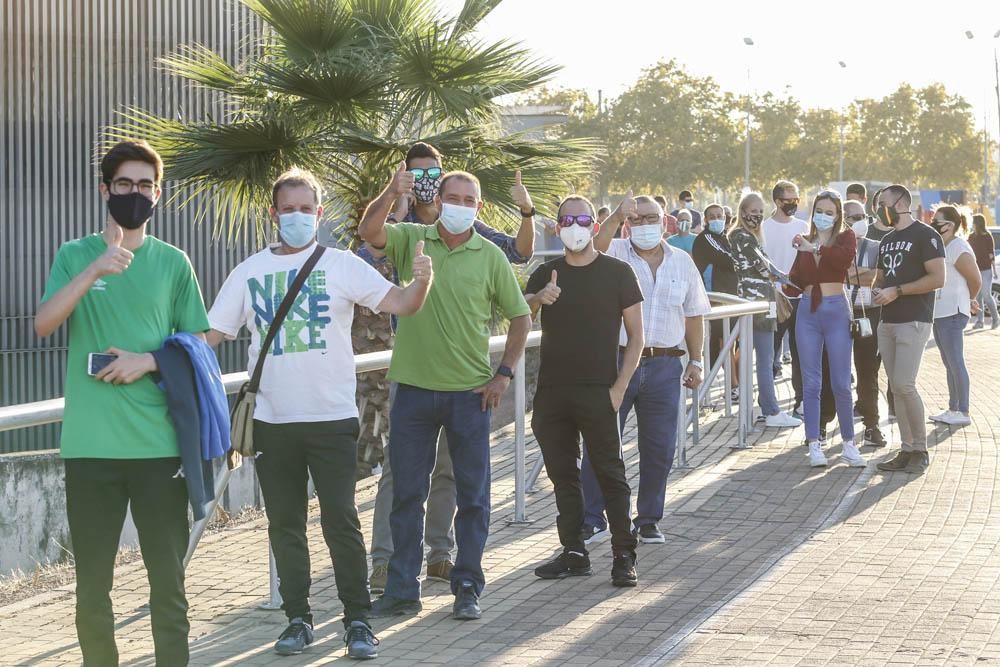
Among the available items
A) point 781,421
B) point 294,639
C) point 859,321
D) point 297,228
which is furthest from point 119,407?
point 781,421

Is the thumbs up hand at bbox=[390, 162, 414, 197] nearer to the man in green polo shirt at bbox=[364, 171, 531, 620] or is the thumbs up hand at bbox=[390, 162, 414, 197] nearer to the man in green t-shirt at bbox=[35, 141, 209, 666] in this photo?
the man in green polo shirt at bbox=[364, 171, 531, 620]

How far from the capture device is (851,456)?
424 inches

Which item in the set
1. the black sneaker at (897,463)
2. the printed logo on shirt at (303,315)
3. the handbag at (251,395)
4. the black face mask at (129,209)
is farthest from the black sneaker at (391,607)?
the black sneaker at (897,463)

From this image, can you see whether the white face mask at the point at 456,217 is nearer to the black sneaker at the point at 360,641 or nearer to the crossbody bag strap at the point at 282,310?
the crossbody bag strap at the point at 282,310

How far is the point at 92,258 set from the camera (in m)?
4.73

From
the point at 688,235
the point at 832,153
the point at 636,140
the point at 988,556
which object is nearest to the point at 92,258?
the point at 988,556

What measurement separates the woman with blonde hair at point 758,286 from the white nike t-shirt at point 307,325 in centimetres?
745

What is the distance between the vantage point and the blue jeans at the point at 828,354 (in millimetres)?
10680

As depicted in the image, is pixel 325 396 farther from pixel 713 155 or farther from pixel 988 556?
pixel 713 155

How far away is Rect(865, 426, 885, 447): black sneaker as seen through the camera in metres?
11.7

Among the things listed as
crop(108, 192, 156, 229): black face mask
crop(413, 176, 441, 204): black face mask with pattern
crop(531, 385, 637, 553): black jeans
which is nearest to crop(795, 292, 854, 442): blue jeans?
crop(531, 385, 637, 553): black jeans

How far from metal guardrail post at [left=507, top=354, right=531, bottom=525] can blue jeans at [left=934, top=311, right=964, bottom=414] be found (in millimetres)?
5382

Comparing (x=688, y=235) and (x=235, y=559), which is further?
(x=688, y=235)

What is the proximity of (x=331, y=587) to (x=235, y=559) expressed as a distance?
877 millimetres
